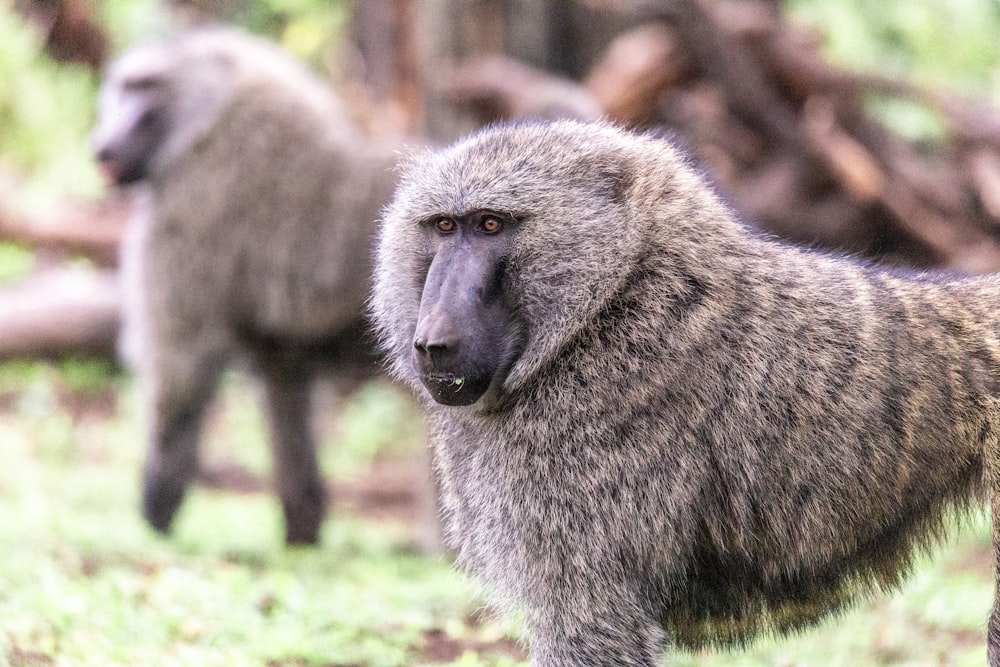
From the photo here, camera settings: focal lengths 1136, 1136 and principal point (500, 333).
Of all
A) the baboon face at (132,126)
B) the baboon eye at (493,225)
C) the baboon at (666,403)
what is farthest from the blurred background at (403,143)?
the baboon face at (132,126)

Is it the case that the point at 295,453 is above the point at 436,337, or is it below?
below

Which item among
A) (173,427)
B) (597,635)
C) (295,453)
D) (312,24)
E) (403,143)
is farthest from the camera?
(312,24)

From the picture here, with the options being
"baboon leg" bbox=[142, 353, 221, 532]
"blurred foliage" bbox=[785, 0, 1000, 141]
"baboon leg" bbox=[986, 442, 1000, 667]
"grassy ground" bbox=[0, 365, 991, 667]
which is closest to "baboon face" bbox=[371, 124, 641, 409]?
"grassy ground" bbox=[0, 365, 991, 667]

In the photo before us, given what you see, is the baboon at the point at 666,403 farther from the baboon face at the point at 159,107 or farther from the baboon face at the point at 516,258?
the baboon face at the point at 159,107

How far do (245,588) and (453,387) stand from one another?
2.33 m

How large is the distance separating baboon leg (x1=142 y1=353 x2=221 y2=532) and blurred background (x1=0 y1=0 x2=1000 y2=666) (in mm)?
235

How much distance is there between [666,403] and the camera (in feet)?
9.99

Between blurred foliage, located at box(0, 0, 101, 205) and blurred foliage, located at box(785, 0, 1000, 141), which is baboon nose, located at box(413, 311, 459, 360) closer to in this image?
blurred foliage, located at box(785, 0, 1000, 141)

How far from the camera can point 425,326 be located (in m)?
3.03

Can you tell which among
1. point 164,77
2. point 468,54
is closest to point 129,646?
point 164,77

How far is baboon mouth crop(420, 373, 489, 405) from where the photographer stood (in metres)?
3.07

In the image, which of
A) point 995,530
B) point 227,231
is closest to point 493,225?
point 995,530

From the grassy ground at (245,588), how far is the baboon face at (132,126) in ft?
6.81

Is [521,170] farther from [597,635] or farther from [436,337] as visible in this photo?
[597,635]
